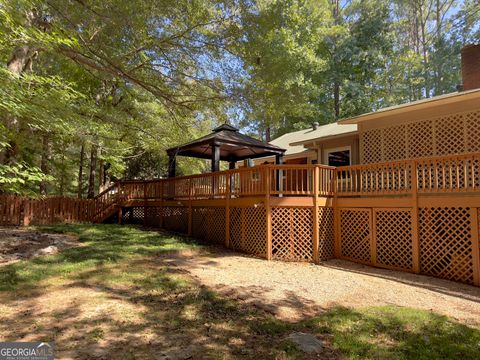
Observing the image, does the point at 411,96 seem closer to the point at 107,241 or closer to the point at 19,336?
the point at 107,241

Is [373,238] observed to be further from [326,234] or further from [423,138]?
[423,138]

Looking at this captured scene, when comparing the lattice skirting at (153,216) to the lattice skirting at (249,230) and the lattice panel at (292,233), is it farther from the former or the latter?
the lattice panel at (292,233)

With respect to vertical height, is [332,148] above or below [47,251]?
above

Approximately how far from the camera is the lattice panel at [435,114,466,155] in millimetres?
8977

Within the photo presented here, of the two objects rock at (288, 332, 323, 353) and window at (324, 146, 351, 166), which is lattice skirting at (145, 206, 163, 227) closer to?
window at (324, 146, 351, 166)

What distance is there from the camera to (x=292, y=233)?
8.39 m

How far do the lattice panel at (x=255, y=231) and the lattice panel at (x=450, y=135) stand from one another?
18.3 feet

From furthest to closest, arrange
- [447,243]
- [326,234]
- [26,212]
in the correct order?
[26,212], [326,234], [447,243]

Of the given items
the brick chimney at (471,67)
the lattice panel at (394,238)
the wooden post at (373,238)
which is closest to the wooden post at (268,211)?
the wooden post at (373,238)

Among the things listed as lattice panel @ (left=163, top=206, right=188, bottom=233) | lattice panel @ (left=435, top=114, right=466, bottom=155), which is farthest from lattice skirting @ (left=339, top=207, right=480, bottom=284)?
lattice panel @ (left=163, top=206, right=188, bottom=233)

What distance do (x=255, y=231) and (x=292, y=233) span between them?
105cm

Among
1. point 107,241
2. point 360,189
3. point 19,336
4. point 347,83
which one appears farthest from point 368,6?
point 19,336

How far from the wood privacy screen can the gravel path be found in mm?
503

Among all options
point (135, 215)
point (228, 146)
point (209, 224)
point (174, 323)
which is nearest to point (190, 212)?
point (209, 224)
